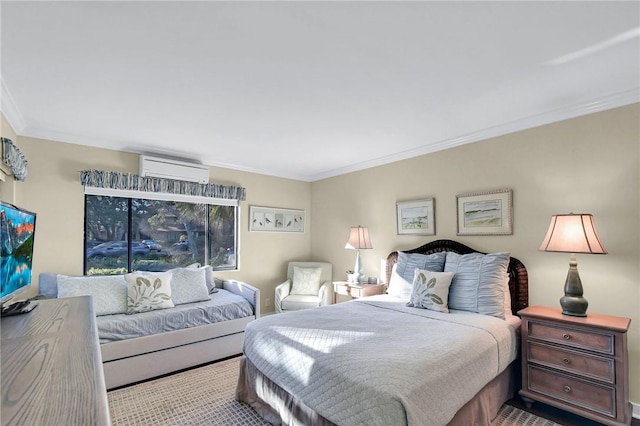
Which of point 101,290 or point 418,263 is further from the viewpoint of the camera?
point 418,263

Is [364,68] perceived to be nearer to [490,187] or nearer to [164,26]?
[164,26]

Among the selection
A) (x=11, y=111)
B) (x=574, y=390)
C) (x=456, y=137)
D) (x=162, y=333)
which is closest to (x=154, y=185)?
(x=11, y=111)

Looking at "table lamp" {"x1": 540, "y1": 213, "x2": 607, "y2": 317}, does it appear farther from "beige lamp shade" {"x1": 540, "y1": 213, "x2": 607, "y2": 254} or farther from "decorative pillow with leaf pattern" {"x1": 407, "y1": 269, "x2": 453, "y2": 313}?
"decorative pillow with leaf pattern" {"x1": 407, "y1": 269, "x2": 453, "y2": 313}

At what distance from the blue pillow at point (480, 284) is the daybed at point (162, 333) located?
2.28 m

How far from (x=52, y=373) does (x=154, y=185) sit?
371 cm

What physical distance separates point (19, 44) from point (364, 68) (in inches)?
80.7

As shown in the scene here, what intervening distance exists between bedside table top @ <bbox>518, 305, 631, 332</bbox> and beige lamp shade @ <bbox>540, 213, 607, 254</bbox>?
19.5 inches

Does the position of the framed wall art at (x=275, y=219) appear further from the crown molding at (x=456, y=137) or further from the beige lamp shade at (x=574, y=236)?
the beige lamp shade at (x=574, y=236)

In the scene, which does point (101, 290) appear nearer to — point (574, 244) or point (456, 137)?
point (456, 137)

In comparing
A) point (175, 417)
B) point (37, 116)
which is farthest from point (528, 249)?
point (37, 116)

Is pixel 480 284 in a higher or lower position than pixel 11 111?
lower

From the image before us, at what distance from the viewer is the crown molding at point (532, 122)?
2.51 m

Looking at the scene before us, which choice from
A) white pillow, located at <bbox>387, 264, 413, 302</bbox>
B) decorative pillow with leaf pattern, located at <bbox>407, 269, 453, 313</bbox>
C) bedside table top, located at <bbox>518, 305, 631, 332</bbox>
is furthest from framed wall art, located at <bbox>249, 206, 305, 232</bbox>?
bedside table top, located at <bbox>518, 305, 631, 332</bbox>

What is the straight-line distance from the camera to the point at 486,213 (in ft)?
10.9
